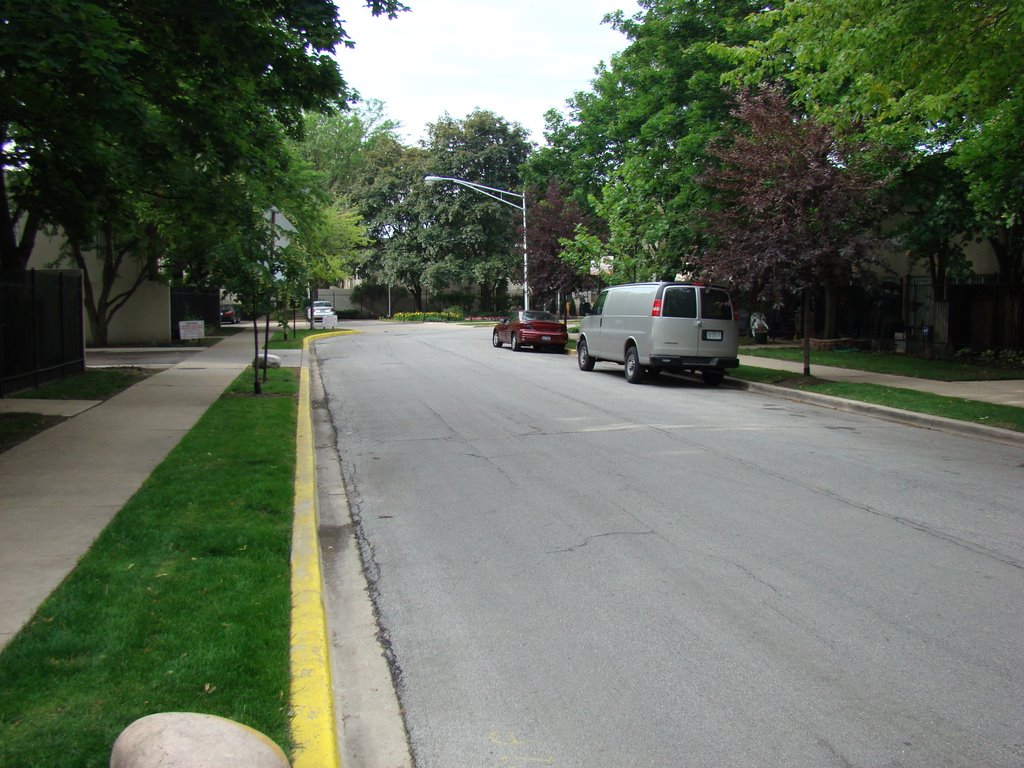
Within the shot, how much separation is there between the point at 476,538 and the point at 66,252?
25.1 metres

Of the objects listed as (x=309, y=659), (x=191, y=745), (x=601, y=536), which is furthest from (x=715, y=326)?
(x=191, y=745)

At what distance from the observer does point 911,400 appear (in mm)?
14648

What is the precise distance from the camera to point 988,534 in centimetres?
683

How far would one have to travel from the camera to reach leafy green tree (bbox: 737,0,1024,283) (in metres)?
11.1

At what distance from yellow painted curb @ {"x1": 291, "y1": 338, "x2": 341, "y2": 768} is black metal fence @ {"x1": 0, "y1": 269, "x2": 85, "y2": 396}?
989 cm

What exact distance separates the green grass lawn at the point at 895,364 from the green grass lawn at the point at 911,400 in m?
2.58

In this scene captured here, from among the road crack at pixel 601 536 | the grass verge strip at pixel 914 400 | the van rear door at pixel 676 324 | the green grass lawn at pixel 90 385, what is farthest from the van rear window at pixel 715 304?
the road crack at pixel 601 536

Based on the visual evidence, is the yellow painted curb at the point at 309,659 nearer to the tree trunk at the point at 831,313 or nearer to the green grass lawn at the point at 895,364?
the green grass lawn at the point at 895,364

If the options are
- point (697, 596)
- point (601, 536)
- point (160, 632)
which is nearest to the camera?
point (160, 632)

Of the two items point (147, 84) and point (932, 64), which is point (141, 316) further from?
point (932, 64)

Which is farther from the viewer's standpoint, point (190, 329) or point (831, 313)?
point (190, 329)

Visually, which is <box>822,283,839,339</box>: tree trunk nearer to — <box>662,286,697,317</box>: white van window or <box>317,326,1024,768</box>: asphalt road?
<box>662,286,697,317</box>: white van window

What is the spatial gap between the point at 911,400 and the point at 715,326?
4140 mm

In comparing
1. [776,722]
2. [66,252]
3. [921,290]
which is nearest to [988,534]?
[776,722]
